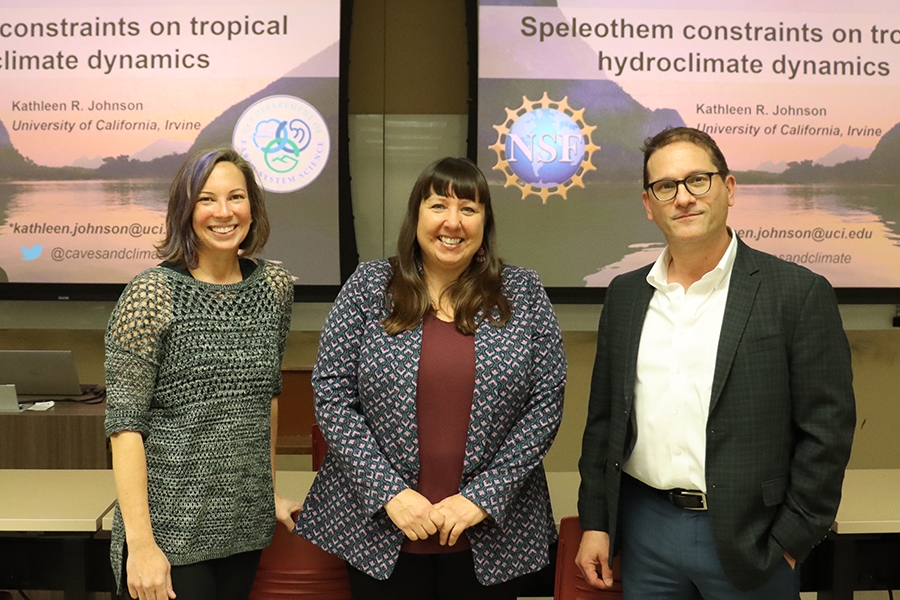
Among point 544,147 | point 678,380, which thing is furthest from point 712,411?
point 544,147

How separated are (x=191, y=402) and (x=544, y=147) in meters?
2.59

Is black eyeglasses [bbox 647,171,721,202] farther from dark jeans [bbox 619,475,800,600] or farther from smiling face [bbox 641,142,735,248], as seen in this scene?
dark jeans [bbox 619,475,800,600]

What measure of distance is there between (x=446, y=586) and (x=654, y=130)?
2751 millimetres

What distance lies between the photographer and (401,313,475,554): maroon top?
171 cm

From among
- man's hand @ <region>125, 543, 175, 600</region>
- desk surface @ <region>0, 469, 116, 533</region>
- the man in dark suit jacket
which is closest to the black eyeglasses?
the man in dark suit jacket

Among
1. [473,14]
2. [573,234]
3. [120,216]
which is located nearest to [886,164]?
[573,234]

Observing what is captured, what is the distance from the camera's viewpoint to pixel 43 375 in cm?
365

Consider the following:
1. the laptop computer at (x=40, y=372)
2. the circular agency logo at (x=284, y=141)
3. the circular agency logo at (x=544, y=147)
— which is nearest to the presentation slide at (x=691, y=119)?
the circular agency logo at (x=544, y=147)

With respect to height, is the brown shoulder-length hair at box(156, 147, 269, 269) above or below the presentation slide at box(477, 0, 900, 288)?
below

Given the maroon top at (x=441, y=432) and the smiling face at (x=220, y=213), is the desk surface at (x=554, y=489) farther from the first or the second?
the smiling face at (x=220, y=213)

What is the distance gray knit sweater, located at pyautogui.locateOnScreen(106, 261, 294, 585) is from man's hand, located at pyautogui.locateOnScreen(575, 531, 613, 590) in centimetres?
73

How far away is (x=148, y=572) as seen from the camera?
1.62 metres

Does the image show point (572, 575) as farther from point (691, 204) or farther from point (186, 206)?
point (186, 206)

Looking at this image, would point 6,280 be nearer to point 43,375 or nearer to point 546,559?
point 43,375
